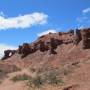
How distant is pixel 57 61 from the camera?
57.2 m

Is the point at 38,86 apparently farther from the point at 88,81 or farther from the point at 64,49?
the point at 64,49

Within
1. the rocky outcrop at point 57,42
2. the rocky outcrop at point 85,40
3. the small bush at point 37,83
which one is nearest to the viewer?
the small bush at point 37,83

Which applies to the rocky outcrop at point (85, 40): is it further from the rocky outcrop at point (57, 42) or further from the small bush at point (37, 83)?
the small bush at point (37, 83)

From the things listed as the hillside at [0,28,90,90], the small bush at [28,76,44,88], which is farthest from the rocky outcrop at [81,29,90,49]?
the small bush at [28,76,44,88]

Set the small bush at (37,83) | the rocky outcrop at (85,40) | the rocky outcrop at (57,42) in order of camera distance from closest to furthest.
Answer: the small bush at (37,83), the rocky outcrop at (85,40), the rocky outcrop at (57,42)

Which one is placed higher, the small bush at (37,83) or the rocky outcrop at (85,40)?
the rocky outcrop at (85,40)

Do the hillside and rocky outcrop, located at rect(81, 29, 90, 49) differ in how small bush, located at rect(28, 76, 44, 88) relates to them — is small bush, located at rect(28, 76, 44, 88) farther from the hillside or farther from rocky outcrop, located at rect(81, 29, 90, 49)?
rocky outcrop, located at rect(81, 29, 90, 49)

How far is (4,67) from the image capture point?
193ft

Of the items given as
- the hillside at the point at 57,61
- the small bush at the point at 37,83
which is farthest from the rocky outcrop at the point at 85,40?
the small bush at the point at 37,83

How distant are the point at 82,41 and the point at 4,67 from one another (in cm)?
1453

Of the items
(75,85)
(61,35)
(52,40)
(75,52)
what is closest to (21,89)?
(75,85)

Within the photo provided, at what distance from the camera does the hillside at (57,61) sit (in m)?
32.2

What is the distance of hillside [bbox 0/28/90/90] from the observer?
106ft

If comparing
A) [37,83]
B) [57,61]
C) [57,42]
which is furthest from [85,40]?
[37,83]
